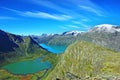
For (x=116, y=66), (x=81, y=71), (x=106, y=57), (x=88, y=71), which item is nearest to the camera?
(x=116, y=66)

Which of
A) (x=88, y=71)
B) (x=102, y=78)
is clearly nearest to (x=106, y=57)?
(x=88, y=71)

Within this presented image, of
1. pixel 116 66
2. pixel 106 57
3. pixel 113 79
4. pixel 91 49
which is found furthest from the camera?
pixel 91 49

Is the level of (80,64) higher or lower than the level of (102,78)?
lower

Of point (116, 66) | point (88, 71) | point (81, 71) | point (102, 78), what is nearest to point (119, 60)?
point (116, 66)

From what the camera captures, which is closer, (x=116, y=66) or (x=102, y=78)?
(x=102, y=78)

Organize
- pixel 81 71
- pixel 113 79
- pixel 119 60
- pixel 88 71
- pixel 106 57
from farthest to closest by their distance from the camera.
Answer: pixel 81 71, pixel 88 71, pixel 106 57, pixel 119 60, pixel 113 79

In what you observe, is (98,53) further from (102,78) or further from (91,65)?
(102,78)

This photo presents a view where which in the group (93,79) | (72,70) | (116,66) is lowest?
(72,70)

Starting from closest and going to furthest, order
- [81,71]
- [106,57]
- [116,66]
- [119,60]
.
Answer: [116,66]
[119,60]
[106,57]
[81,71]

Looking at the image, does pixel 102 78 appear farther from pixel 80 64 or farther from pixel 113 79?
pixel 80 64
